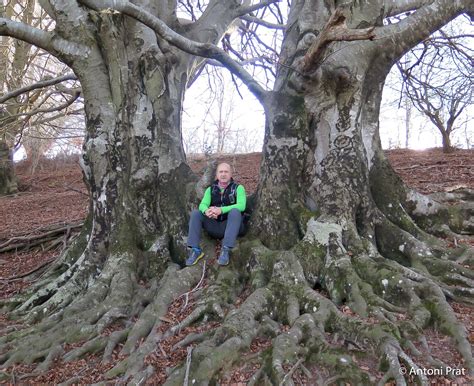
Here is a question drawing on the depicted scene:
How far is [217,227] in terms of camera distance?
468 centimetres

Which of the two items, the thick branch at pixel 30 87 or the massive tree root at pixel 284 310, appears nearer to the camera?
the massive tree root at pixel 284 310

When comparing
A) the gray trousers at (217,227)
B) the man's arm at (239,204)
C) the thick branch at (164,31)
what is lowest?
the gray trousers at (217,227)

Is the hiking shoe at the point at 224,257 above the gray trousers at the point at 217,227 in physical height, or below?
below

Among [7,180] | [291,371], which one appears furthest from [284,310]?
[7,180]

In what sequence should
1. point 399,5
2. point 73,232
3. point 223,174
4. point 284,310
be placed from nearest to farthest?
point 284,310
point 223,174
point 399,5
point 73,232

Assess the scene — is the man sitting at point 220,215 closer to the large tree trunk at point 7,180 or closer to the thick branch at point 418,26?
the thick branch at point 418,26

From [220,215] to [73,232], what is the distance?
3701 millimetres

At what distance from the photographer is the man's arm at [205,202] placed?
4492 mm

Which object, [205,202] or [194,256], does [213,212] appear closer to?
[205,202]

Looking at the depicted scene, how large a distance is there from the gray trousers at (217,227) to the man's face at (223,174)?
0.40m

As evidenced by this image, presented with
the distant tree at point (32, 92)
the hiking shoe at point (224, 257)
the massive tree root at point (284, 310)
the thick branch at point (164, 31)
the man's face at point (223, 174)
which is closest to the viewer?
the massive tree root at point (284, 310)

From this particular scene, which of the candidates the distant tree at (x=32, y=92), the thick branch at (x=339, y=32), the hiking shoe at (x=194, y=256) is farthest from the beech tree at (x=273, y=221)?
the distant tree at (x=32, y=92)

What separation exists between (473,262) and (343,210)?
51.4 inches

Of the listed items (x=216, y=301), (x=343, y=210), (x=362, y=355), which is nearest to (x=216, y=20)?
(x=343, y=210)
